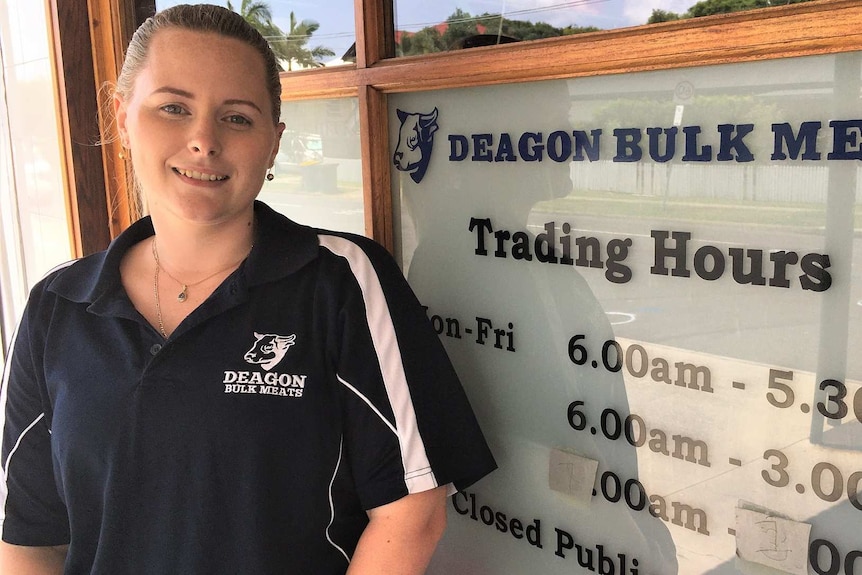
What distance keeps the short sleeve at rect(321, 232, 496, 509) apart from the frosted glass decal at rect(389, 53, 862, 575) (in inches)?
8.4

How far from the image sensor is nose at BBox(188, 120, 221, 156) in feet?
3.99

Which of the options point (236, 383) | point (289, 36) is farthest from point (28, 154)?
point (236, 383)

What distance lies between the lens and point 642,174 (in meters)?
1.14

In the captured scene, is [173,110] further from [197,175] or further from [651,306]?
[651,306]

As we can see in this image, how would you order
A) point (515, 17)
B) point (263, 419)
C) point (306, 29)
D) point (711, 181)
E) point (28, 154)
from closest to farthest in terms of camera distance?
point (711, 181) < point (263, 419) < point (515, 17) < point (306, 29) < point (28, 154)

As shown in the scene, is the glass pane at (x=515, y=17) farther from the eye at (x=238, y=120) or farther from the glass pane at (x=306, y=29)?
the eye at (x=238, y=120)

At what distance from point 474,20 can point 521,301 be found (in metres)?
0.51

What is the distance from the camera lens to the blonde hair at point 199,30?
4.10ft

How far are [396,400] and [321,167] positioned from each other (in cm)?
75

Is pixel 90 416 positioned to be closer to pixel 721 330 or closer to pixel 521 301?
pixel 521 301

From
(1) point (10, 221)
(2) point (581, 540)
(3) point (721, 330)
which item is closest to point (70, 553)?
(2) point (581, 540)

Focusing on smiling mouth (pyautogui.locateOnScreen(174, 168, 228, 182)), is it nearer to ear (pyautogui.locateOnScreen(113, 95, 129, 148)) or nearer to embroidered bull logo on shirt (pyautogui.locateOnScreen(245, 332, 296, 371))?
ear (pyautogui.locateOnScreen(113, 95, 129, 148))

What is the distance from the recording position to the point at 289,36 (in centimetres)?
178

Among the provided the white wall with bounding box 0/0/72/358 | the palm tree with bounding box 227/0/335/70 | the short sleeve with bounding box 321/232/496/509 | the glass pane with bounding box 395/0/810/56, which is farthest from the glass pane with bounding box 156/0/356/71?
the white wall with bounding box 0/0/72/358
